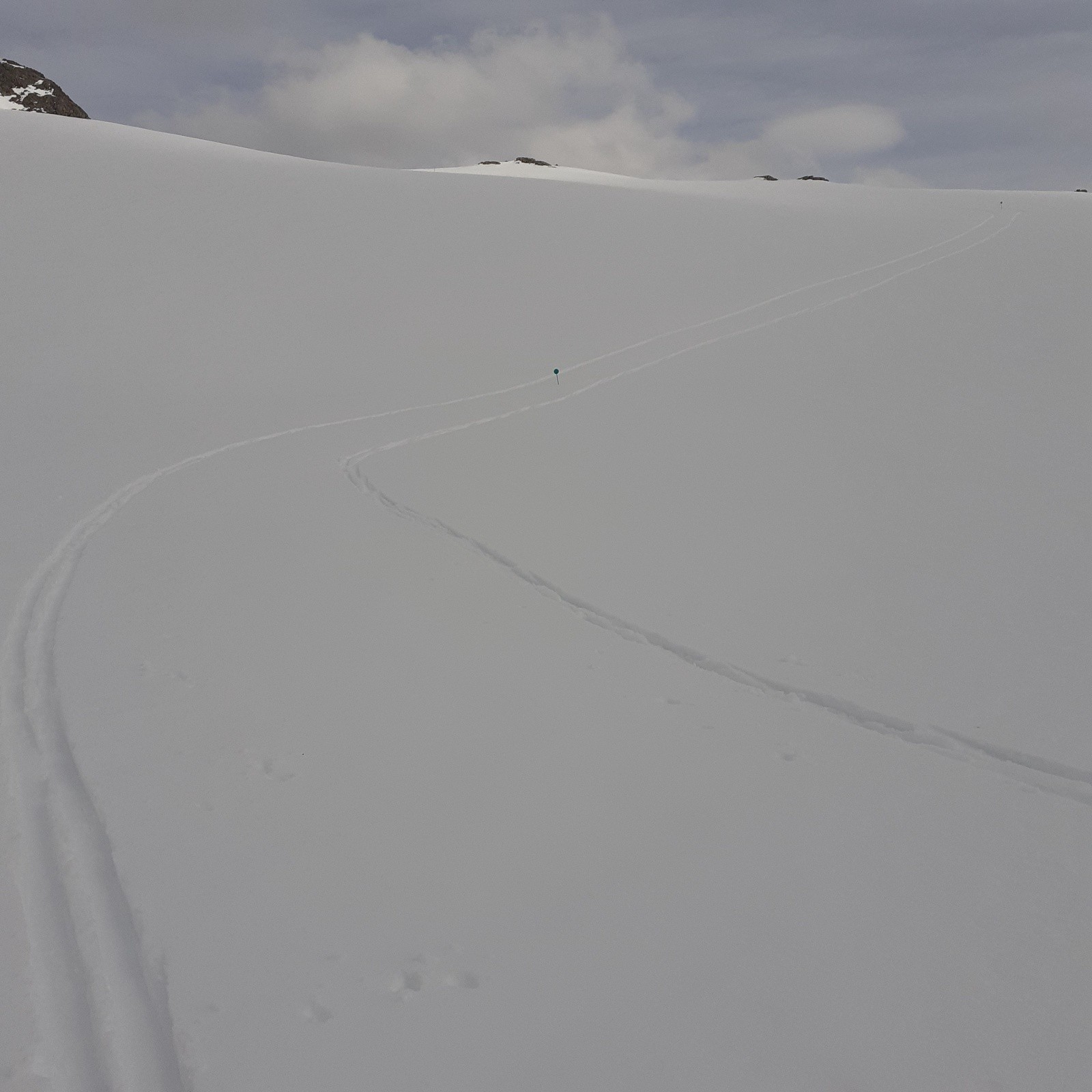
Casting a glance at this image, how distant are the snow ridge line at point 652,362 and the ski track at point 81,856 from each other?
454cm

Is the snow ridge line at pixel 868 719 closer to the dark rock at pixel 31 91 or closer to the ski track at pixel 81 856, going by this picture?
the ski track at pixel 81 856

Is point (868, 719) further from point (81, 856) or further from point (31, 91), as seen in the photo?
point (31, 91)

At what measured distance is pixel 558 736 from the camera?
456 cm

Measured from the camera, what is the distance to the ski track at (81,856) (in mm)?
2811

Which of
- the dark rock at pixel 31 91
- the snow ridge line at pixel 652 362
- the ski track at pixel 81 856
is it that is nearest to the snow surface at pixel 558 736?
the ski track at pixel 81 856

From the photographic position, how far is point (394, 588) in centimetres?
658

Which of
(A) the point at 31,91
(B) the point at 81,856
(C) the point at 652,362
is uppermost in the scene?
(A) the point at 31,91

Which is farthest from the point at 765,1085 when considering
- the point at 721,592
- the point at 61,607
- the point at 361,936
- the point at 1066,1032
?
the point at 61,607

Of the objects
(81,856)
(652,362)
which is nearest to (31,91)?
(652,362)

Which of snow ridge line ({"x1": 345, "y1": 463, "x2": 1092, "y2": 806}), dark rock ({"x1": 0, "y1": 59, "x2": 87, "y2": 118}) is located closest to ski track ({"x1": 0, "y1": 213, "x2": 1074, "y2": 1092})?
snow ridge line ({"x1": 345, "y1": 463, "x2": 1092, "y2": 806})

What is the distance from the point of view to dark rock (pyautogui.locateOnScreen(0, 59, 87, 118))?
61844 millimetres

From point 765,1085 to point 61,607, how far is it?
222 inches

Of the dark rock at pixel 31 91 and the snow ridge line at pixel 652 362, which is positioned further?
the dark rock at pixel 31 91

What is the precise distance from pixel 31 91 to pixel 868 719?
77.7 meters
